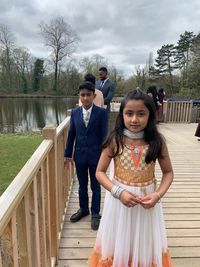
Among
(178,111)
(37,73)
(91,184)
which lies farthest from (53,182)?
(37,73)

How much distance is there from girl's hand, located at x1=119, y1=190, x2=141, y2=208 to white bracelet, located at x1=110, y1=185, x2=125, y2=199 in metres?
0.02

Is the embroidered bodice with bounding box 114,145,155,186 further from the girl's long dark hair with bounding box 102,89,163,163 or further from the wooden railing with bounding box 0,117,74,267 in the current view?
the wooden railing with bounding box 0,117,74,267

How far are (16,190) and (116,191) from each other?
25.7 inches

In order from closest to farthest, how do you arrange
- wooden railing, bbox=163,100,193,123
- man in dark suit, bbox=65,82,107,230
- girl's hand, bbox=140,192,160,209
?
girl's hand, bbox=140,192,160,209
man in dark suit, bbox=65,82,107,230
wooden railing, bbox=163,100,193,123

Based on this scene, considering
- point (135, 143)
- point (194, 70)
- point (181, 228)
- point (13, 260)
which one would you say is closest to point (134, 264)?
point (135, 143)

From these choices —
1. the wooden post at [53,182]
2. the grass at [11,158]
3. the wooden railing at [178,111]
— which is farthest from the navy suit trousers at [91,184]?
the wooden railing at [178,111]

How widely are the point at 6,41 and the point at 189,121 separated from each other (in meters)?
40.0

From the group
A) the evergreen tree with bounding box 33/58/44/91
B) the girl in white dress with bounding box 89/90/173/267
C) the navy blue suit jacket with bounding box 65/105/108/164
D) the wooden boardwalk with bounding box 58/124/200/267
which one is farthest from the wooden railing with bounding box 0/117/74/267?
the evergreen tree with bounding box 33/58/44/91

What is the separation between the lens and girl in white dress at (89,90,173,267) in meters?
1.66

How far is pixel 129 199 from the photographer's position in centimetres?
156

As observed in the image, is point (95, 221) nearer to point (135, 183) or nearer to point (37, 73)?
point (135, 183)

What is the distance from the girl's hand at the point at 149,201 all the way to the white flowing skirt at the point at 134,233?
0.33 ft

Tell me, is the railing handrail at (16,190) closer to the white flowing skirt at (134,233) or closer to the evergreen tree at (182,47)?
the white flowing skirt at (134,233)

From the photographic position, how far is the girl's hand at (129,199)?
1558 millimetres
